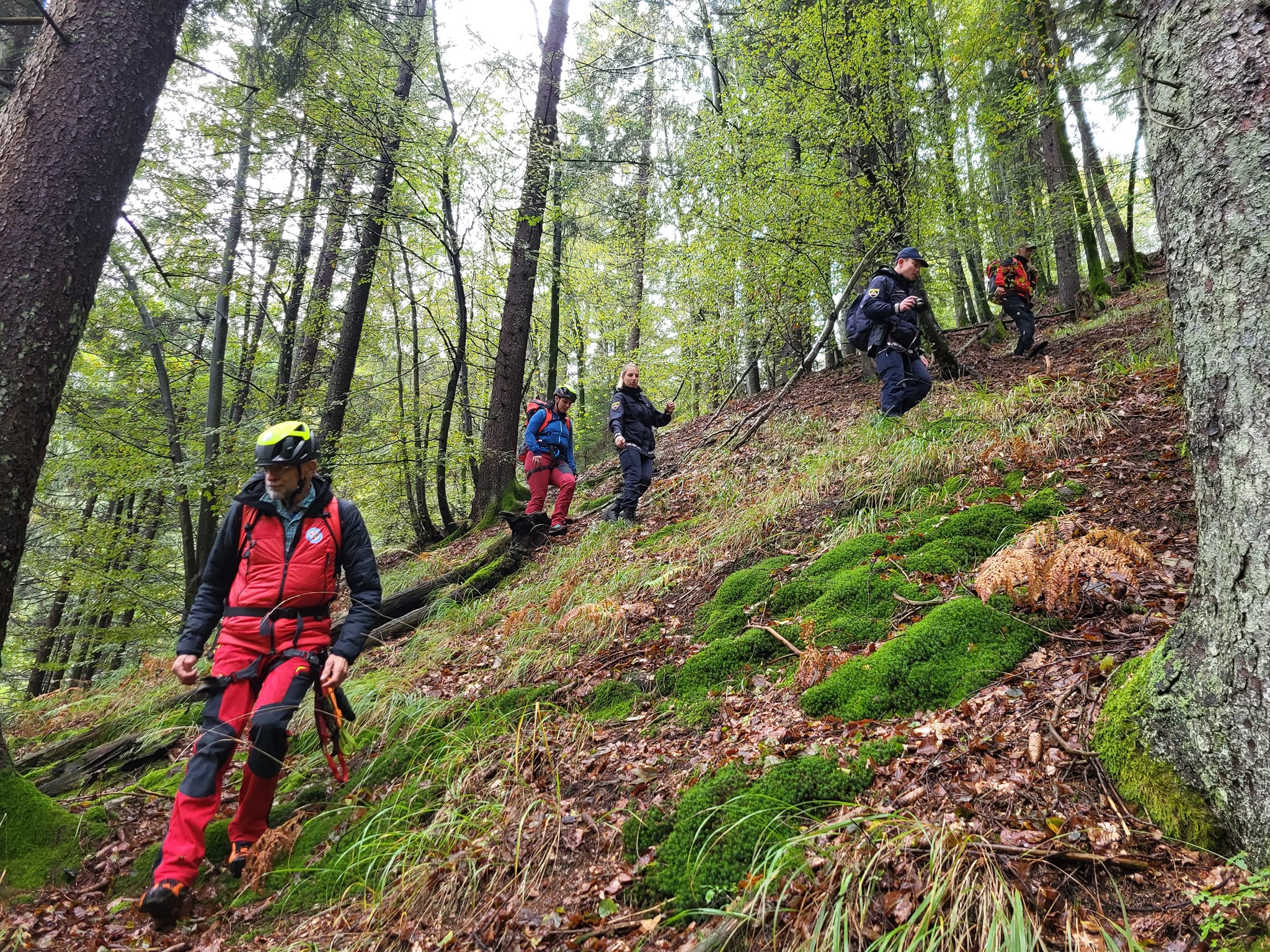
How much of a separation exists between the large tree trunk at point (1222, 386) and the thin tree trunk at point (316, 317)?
11137mm

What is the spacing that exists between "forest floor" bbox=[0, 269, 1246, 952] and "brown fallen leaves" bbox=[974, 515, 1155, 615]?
0.34ft

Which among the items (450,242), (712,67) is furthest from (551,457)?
(712,67)

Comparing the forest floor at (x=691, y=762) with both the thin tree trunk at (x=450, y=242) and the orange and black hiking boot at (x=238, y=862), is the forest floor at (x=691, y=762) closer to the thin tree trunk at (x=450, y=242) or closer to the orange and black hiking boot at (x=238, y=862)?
the orange and black hiking boot at (x=238, y=862)

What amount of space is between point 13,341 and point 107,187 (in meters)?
1.16

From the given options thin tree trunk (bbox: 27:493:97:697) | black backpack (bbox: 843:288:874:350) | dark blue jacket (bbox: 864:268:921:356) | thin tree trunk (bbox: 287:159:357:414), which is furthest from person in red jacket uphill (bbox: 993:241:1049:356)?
thin tree trunk (bbox: 27:493:97:697)

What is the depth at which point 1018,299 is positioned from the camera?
1045 cm

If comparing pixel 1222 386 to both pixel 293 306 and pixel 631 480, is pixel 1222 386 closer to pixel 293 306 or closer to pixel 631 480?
pixel 631 480

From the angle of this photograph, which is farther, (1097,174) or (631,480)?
(1097,174)

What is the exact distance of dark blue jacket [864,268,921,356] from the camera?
23.3 ft

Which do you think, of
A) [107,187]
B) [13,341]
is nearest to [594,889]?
[13,341]

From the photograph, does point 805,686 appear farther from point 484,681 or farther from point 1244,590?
point 484,681

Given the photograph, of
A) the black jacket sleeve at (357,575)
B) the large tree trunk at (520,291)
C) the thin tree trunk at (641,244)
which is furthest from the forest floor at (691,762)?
the thin tree trunk at (641,244)

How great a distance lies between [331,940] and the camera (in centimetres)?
275

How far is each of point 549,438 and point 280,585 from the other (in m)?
5.45
